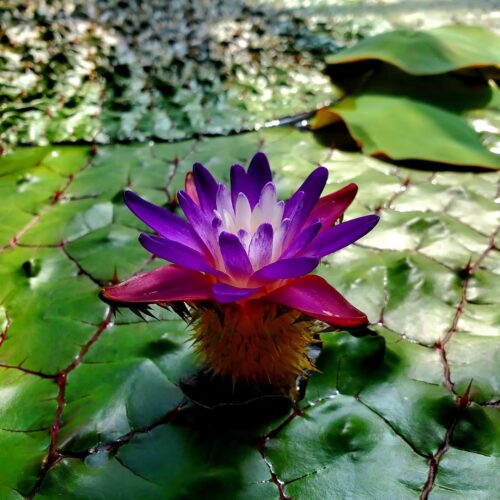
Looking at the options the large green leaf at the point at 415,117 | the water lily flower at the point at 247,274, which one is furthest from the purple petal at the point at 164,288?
the large green leaf at the point at 415,117

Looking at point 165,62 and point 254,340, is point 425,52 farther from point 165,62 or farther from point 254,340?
point 254,340

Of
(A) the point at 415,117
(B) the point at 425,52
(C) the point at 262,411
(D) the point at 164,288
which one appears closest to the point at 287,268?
(D) the point at 164,288

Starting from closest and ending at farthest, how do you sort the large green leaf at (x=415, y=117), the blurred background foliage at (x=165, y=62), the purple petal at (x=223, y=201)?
1. the purple petal at (x=223, y=201)
2. the large green leaf at (x=415, y=117)
3. the blurred background foliage at (x=165, y=62)

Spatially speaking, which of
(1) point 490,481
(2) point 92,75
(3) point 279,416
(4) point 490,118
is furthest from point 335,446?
(2) point 92,75

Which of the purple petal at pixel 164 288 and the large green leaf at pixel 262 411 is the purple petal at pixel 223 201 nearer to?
the purple petal at pixel 164 288

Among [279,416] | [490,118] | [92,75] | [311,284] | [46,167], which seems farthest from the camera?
[92,75]

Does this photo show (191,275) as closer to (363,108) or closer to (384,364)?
(384,364)
